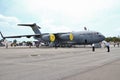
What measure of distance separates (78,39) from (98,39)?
4.76 metres

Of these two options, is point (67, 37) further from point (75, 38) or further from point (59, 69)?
point (59, 69)

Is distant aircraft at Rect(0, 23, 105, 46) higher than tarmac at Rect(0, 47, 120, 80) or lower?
higher

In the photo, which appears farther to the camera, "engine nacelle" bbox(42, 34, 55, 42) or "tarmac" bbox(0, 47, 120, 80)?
"engine nacelle" bbox(42, 34, 55, 42)

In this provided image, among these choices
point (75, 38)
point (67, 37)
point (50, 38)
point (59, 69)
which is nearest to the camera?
point (59, 69)

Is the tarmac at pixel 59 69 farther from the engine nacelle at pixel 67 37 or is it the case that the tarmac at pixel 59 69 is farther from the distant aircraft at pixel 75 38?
the engine nacelle at pixel 67 37

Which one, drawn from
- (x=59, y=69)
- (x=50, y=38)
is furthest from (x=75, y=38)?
(x=59, y=69)

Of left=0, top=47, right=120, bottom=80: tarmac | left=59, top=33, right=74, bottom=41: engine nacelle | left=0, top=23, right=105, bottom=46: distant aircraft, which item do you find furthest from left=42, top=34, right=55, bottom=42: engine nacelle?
left=0, top=47, right=120, bottom=80: tarmac

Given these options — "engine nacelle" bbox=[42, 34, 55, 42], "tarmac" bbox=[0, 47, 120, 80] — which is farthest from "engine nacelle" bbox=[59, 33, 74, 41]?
"tarmac" bbox=[0, 47, 120, 80]

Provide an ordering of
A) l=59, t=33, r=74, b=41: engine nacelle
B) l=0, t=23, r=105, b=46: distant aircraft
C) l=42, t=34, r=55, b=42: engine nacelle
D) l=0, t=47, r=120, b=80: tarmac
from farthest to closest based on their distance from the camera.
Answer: l=42, t=34, r=55, b=42: engine nacelle → l=59, t=33, r=74, b=41: engine nacelle → l=0, t=23, r=105, b=46: distant aircraft → l=0, t=47, r=120, b=80: tarmac

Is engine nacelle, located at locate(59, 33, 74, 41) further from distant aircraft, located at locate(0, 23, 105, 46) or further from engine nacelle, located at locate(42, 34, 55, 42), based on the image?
engine nacelle, located at locate(42, 34, 55, 42)

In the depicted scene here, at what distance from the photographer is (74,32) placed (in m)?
59.3

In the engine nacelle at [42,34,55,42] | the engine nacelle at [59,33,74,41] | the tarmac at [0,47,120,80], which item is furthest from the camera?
the engine nacelle at [42,34,55,42]

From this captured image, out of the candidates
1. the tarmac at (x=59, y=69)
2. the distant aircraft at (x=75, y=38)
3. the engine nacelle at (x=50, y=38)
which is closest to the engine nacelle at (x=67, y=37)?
the distant aircraft at (x=75, y=38)

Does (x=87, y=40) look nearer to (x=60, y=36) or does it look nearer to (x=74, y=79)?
(x=60, y=36)
